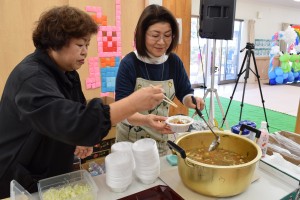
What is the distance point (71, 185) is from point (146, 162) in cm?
30

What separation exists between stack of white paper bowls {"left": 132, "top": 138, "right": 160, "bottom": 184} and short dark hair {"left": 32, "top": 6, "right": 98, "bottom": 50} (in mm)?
490

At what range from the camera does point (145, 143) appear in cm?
101

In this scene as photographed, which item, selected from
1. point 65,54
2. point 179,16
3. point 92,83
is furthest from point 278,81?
point 65,54

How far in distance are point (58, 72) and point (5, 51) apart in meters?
1.74

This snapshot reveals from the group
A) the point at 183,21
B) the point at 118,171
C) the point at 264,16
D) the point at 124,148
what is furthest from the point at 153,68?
the point at 264,16

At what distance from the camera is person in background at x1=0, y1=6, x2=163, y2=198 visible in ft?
2.33

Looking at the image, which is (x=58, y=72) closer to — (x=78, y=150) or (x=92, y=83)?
(x=78, y=150)

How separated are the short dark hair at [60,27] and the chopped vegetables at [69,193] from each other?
52 centimetres

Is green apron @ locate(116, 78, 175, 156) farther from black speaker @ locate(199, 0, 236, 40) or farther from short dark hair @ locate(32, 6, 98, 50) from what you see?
black speaker @ locate(199, 0, 236, 40)

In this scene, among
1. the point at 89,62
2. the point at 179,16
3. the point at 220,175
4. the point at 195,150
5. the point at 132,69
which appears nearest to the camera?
the point at 220,175

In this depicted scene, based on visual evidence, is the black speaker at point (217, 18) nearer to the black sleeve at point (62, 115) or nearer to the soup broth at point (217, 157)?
the soup broth at point (217, 157)

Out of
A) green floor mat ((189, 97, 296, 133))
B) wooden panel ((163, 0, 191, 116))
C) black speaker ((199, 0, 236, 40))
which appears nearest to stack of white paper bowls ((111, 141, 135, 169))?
black speaker ((199, 0, 236, 40))

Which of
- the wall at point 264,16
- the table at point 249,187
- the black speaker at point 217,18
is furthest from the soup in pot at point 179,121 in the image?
the wall at point 264,16

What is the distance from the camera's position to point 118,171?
0.91 m
